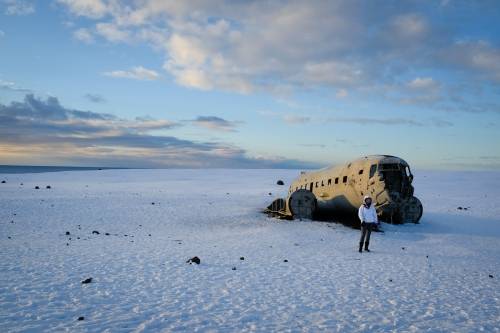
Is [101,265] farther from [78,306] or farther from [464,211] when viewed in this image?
[464,211]

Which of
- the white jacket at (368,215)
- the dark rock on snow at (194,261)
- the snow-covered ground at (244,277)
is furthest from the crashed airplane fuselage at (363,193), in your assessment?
the dark rock on snow at (194,261)

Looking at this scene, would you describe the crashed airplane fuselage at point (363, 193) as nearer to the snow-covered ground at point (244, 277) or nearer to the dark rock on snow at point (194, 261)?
the snow-covered ground at point (244, 277)

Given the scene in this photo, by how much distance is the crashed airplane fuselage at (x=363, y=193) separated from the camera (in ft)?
74.9

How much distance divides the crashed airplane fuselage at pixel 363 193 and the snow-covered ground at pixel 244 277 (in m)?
1.42

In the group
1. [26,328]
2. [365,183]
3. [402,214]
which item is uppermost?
[365,183]

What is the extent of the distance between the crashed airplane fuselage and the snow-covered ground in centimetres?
142

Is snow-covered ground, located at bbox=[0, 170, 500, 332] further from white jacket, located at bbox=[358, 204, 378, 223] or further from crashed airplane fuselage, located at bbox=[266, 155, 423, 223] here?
white jacket, located at bbox=[358, 204, 378, 223]

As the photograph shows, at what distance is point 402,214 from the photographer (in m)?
24.5

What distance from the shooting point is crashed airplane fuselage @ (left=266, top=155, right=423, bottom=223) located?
2284cm

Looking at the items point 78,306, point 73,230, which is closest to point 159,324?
point 78,306

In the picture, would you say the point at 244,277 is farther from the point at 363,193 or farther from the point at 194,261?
the point at 363,193

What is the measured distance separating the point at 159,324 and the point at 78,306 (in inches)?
99.8

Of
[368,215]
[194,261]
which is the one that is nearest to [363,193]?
[368,215]

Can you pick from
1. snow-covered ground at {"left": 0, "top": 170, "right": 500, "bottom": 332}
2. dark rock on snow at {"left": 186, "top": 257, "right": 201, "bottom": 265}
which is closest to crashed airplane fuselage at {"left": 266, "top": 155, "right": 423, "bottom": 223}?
snow-covered ground at {"left": 0, "top": 170, "right": 500, "bottom": 332}
